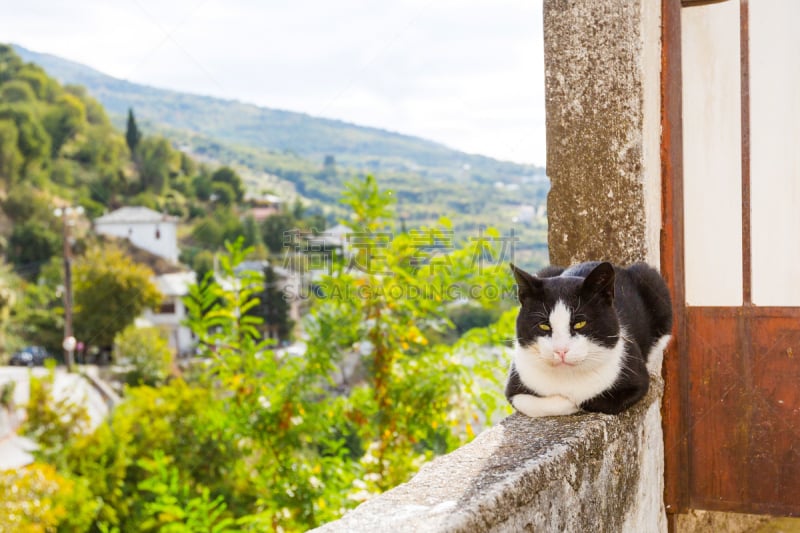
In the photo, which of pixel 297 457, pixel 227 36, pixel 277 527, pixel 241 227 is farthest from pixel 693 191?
pixel 227 36

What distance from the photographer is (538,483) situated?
1.22 m

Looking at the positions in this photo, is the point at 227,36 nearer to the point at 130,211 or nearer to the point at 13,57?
the point at 130,211

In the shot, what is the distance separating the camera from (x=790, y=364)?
80.2 inches

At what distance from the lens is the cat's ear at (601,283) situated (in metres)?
1.60

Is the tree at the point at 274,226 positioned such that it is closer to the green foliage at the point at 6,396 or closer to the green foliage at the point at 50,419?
the green foliage at the point at 6,396

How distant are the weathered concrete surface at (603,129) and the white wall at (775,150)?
316 millimetres

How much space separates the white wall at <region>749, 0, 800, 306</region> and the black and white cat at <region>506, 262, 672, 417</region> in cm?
70

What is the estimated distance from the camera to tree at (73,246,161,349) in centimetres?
2398

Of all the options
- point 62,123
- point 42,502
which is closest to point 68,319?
point 62,123

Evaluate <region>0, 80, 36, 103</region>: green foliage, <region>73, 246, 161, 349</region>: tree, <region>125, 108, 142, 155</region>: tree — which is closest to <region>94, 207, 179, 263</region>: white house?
<region>73, 246, 161, 349</region>: tree

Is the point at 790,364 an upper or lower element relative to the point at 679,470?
upper

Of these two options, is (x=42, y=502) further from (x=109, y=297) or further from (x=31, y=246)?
(x=31, y=246)

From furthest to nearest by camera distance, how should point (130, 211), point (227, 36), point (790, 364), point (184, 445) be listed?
point (130, 211)
point (227, 36)
point (184, 445)
point (790, 364)

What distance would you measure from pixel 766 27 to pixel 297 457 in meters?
2.61
